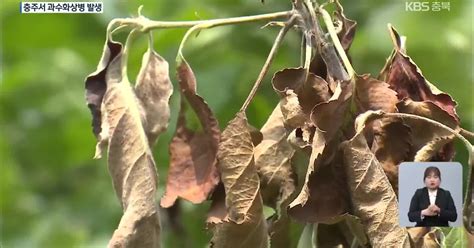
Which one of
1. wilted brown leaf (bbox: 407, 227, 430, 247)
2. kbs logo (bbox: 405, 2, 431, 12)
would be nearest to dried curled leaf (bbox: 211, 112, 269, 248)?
wilted brown leaf (bbox: 407, 227, 430, 247)

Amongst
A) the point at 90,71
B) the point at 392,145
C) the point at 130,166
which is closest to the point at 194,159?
the point at 130,166

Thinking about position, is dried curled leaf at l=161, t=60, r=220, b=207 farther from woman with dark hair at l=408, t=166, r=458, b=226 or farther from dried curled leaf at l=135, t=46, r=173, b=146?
woman with dark hair at l=408, t=166, r=458, b=226

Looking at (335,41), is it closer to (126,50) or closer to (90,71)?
(126,50)

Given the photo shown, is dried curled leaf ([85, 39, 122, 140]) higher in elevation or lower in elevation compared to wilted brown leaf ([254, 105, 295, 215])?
higher

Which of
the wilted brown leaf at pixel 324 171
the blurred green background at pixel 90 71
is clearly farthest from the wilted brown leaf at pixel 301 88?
the blurred green background at pixel 90 71

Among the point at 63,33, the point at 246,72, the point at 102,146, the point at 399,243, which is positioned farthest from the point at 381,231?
the point at 63,33

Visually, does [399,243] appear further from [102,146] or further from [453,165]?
[102,146]

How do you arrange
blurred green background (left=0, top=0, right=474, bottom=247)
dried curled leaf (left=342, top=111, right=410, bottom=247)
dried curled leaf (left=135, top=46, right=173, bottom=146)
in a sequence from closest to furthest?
dried curled leaf (left=342, top=111, right=410, bottom=247) → dried curled leaf (left=135, top=46, right=173, bottom=146) → blurred green background (left=0, top=0, right=474, bottom=247)
